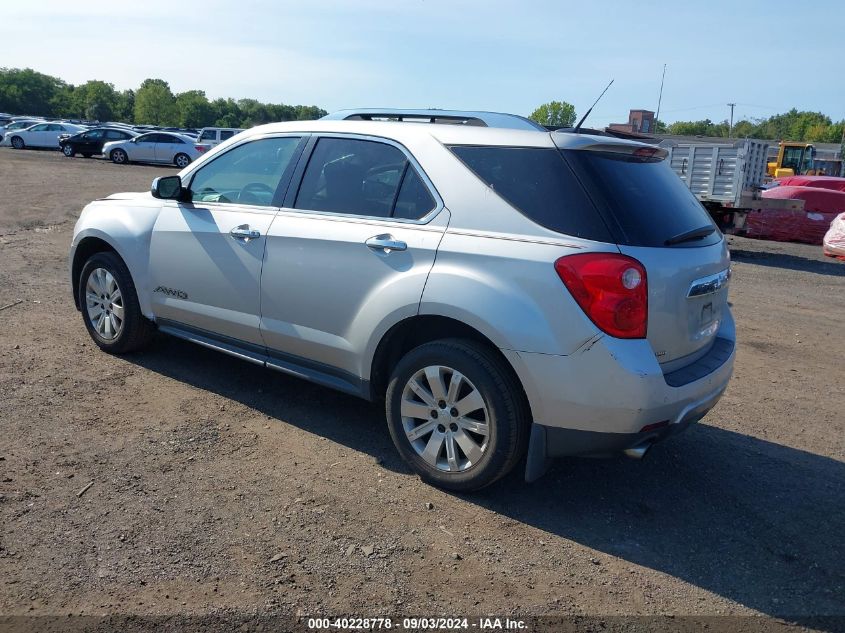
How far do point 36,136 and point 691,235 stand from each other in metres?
43.6

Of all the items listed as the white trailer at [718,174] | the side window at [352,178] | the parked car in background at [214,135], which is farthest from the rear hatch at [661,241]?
the parked car in background at [214,135]

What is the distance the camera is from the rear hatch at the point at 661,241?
3.49 m

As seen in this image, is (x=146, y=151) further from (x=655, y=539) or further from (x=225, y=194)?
(x=655, y=539)

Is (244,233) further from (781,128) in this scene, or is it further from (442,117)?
(781,128)

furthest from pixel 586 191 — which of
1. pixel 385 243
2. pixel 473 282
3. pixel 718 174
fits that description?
pixel 718 174

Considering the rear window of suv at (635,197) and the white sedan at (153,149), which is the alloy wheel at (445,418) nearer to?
the rear window of suv at (635,197)

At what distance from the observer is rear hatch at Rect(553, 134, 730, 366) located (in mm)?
3486

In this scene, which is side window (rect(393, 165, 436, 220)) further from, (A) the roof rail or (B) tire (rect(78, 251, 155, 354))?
(B) tire (rect(78, 251, 155, 354))

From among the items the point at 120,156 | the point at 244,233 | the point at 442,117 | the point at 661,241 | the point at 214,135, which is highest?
the point at 214,135

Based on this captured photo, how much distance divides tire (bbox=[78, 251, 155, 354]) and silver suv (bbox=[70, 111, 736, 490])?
2.51 ft

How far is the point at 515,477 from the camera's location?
421cm

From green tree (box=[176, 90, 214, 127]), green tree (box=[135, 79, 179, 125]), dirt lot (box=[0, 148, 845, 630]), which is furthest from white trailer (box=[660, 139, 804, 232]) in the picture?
green tree (box=[135, 79, 179, 125])

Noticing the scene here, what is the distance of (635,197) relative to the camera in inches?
145

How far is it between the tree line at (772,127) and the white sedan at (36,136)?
72.5 meters
